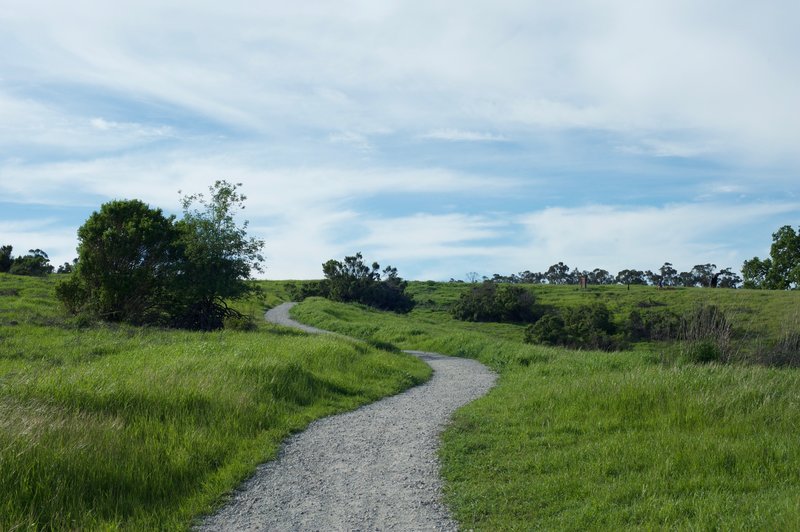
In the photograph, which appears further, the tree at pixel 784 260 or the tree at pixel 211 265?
the tree at pixel 784 260

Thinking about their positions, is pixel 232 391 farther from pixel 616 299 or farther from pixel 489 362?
pixel 616 299

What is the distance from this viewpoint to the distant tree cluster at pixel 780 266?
59.2 m

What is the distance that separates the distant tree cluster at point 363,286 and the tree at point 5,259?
3186 cm

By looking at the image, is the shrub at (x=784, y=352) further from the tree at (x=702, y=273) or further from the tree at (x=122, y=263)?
the tree at (x=702, y=273)

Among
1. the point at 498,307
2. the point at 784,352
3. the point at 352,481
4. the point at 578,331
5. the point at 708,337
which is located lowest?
the point at 352,481

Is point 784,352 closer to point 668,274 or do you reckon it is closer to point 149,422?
point 149,422

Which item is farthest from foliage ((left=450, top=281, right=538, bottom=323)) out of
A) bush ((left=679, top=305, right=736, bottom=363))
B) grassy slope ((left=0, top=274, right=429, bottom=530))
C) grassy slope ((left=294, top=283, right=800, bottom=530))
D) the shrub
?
grassy slope ((left=294, top=283, right=800, bottom=530))

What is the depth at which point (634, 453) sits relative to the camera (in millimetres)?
7730

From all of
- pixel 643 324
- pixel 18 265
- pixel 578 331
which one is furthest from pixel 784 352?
pixel 18 265

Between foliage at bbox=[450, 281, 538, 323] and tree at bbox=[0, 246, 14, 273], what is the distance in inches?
1766

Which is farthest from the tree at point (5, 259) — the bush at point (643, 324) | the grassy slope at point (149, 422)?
the bush at point (643, 324)

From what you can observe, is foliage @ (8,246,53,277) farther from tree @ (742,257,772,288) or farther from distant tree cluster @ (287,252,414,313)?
tree @ (742,257,772,288)

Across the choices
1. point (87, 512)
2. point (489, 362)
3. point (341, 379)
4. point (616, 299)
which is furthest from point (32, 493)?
point (616, 299)

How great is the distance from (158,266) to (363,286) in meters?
38.1
